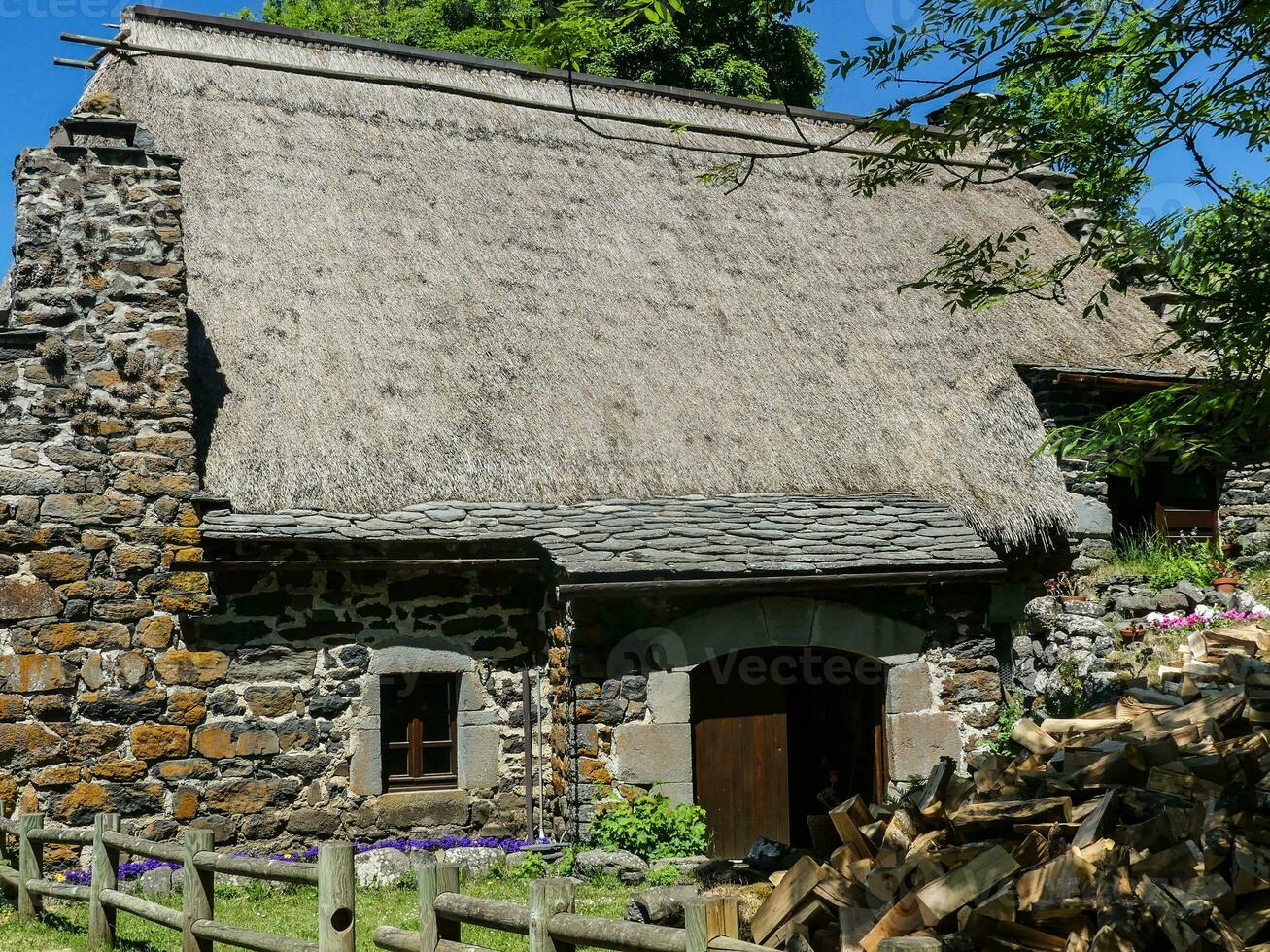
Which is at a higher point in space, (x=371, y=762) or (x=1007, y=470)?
(x=1007, y=470)

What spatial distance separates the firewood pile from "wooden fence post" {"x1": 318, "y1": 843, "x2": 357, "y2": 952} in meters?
1.79

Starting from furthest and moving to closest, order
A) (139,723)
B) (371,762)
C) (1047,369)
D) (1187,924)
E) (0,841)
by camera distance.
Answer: (1047,369), (371,762), (139,723), (0,841), (1187,924)

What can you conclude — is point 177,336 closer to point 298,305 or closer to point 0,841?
point 298,305

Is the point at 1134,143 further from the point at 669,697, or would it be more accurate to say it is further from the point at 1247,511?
the point at 1247,511

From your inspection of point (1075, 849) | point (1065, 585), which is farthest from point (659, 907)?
point (1065, 585)

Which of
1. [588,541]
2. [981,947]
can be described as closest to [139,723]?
[588,541]

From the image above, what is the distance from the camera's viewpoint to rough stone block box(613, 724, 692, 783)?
8.83m

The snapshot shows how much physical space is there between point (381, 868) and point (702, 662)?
2.72 m

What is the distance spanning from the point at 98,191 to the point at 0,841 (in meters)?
4.47

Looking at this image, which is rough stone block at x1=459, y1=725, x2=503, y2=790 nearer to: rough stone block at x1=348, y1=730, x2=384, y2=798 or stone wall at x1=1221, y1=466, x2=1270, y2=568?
rough stone block at x1=348, y1=730, x2=384, y2=798

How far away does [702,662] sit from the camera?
917 centimetres

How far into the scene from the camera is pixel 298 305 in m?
10.3

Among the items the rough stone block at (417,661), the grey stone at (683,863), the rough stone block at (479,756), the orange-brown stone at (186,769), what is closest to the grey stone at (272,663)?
the rough stone block at (417,661)

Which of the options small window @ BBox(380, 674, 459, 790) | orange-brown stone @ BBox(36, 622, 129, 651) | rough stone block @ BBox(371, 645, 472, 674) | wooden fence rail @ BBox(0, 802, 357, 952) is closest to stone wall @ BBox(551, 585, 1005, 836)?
rough stone block @ BBox(371, 645, 472, 674)
